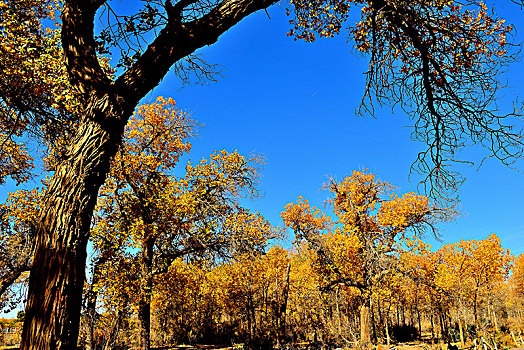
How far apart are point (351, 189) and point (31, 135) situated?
56.0 feet

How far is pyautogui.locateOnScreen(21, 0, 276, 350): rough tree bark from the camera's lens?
6.10 feet

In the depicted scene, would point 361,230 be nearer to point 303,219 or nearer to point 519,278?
point 303,219

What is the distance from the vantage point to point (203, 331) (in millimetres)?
32125

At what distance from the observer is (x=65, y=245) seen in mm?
1955

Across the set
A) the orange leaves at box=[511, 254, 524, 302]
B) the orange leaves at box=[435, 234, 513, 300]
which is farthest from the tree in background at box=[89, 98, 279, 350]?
the orange leaves at box=[511, 254, 524, 302]

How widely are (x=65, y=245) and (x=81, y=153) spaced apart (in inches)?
25.8

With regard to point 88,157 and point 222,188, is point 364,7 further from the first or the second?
point 222,188

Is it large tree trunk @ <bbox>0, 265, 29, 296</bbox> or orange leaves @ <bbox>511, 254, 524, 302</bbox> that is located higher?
large tree trunk @ <bbox>0, 265, 29, 296</bbox>

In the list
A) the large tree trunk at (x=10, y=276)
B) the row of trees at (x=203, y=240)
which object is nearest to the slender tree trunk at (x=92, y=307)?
the row of trees at (x=203, y=240)

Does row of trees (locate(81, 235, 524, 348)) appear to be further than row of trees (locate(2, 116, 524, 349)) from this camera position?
Yes

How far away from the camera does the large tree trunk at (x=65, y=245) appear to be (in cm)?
A: 183

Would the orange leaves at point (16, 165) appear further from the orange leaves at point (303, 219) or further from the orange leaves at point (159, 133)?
the orange leaves at point (303, 219)

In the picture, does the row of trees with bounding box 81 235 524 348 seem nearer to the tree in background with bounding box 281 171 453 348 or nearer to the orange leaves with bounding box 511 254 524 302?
the tree in background with bounding box 281 171 453 348

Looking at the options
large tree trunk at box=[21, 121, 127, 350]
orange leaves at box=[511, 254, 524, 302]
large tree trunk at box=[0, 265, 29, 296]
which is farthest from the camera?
orange leaves at box=[511, 254, 524, 302]
